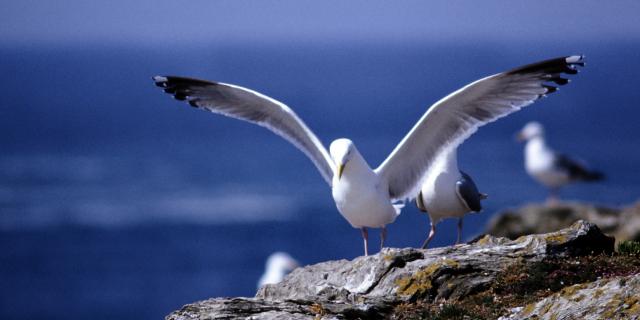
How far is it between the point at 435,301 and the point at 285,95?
348 feet

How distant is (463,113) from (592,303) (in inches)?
143

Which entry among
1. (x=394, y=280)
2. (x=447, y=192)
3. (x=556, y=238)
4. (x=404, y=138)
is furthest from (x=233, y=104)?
(x=556, y=238)

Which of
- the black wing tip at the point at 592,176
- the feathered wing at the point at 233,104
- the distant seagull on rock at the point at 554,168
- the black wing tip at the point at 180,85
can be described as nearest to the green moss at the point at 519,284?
the feathered wing at the point at 233,104

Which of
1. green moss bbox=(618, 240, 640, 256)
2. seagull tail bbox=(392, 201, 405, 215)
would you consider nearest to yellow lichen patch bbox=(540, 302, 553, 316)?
green moss bbox=(618, 240, 640, 256)

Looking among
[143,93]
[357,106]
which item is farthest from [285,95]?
[143,93]

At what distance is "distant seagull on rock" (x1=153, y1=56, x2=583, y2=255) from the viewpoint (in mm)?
8930

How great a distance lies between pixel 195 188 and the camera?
223 ft

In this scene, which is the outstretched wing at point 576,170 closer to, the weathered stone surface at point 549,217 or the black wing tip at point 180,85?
the weathered stone surface at point 549,217

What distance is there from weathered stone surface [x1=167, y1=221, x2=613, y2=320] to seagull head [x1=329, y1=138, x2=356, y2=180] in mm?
1274

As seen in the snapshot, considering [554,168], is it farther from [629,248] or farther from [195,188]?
[195,188]

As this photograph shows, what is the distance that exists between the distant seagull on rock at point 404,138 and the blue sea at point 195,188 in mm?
26300

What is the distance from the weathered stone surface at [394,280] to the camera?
6453mm

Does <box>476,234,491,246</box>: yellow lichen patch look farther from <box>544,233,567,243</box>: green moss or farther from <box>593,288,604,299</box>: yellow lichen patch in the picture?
<box>593,288,604,299</box>: yellow lichen patch

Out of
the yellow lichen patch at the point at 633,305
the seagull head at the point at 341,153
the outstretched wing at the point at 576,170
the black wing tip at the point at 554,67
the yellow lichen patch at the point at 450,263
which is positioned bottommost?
the yellow lichen patch at the point at 633,305
